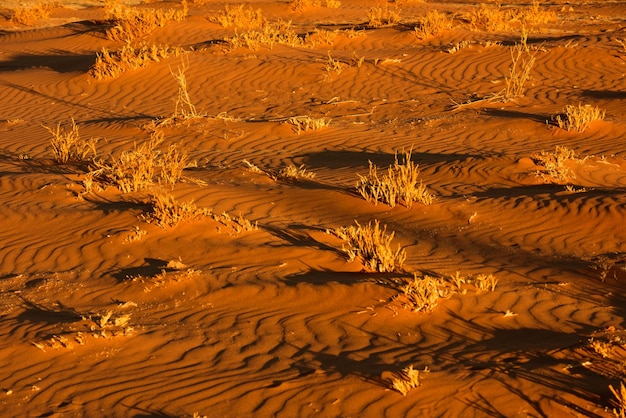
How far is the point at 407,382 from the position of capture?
462 centimetres

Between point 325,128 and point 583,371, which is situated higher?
point 583,371

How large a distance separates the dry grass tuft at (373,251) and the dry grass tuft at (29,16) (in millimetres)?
21824

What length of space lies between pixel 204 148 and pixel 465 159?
403cm

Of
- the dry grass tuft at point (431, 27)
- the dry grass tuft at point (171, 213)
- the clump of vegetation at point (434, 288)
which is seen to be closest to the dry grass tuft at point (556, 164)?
the clump of vegetation at point (434, 288)

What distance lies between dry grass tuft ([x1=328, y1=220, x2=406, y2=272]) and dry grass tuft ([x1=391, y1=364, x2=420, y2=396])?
1882 millimetres

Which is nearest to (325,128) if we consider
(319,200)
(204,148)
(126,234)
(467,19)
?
(204,148)

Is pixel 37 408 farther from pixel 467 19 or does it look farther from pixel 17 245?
pixel 467 19

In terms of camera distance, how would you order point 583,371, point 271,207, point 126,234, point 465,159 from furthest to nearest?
point 465,159 → point 271,207 → point 126,234 → point 583,371

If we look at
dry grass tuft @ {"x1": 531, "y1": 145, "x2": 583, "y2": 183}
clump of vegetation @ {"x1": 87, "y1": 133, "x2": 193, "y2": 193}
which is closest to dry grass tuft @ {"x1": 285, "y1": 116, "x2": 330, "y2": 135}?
clump of vegetation @ {"x1": 87, "y1": 133, "x2": 193, "y2": 193}

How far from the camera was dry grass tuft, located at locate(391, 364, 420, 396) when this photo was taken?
15.0 ft

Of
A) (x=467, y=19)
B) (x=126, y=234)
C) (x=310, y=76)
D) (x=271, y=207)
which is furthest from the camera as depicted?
(x=467, y=19)

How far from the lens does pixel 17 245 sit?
802cm

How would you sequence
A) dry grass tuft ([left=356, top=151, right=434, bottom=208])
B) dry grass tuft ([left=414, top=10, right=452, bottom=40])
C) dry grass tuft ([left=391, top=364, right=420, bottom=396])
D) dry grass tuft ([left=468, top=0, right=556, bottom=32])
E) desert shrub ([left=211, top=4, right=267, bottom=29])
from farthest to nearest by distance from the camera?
1. desert shrub ([left=211, top=4, right=267, bottom=29])
2. dry grass tuft ([left=468, top=0, right=556, bottom=32])
3. dry grass tuft ([left=414, top=10, right=452, bottom=40])
4. dry grass tuft ([left=356, top=151, right=434, bottom=208])
5. dry grass tuft ([left=391, top=364, right=420, bottom=396])

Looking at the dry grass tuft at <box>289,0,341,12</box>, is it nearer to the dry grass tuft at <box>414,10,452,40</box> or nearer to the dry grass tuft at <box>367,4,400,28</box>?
the dry grass tuft at <box>367,4,400,28</box>
